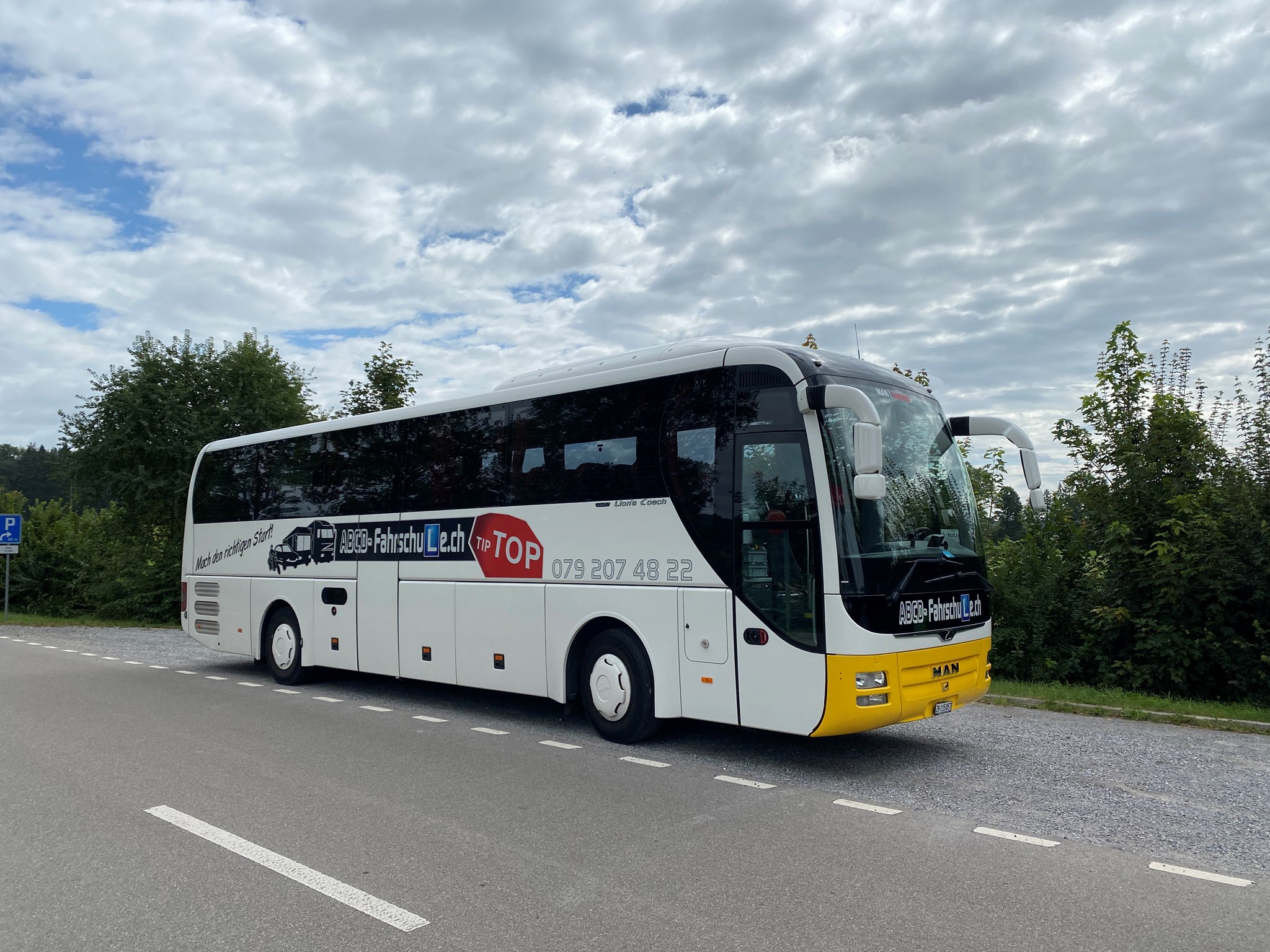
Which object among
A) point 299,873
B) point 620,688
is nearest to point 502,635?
point 620,688

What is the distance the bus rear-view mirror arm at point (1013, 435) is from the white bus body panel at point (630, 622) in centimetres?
321

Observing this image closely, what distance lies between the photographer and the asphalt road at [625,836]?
4141 mm

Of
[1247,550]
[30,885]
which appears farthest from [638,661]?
[1247,550]

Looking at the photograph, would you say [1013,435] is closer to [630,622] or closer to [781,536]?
[781,536]

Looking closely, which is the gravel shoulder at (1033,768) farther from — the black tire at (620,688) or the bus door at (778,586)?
the bus door at (778,586)

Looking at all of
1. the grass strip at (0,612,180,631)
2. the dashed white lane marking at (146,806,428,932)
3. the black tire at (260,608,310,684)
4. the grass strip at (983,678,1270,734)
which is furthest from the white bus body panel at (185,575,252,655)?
the grass strip at (0,612,180,631)

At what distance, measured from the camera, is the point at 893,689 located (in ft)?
22.0

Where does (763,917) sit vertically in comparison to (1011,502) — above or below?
below

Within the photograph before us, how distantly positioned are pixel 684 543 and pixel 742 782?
1911mm

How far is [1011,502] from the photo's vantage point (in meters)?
14.8

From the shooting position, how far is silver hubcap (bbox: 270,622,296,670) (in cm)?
1227

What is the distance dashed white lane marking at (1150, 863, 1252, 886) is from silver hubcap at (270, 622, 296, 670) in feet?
34.0

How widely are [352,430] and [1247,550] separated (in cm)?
1064

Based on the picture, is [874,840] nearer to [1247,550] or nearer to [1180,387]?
[1247,550]
